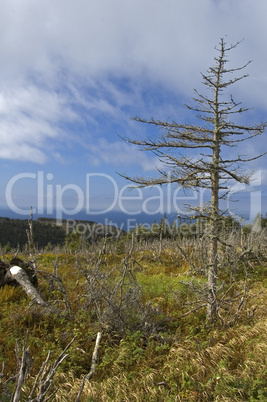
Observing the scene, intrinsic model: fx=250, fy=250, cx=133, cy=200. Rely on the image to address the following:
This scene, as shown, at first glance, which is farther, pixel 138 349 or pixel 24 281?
pixel 24 281

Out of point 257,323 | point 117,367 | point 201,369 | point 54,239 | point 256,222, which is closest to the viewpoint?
point 201,369

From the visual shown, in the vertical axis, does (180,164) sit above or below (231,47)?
below

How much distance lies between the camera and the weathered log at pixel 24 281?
685 cm

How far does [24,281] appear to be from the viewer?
24.9ft

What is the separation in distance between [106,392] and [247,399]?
2.09 metres

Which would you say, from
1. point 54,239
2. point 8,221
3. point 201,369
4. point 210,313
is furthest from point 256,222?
point 8,221

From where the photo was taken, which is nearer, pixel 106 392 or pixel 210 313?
pixel 106 392

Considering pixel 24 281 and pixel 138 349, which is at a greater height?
pixel 24 281

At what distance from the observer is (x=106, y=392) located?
3.98 meters

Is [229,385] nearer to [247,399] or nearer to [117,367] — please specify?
[247,399]

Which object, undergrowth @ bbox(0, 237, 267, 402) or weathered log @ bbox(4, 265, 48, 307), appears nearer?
undergrowth @ bbox(0, 237, 267, 402)

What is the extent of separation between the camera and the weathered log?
22.5 feet

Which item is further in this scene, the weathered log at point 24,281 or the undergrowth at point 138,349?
the weathered log at point 24,281

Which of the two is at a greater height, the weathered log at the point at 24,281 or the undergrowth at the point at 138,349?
the weathered log at the point at 24,281
